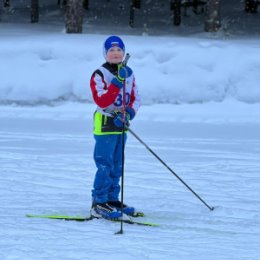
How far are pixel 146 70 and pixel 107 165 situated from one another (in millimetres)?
9057

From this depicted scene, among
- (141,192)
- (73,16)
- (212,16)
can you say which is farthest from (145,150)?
(212,16)

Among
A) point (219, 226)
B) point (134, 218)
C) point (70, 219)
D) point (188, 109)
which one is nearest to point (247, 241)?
point (219, 226)

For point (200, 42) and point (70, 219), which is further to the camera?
point (200, 42)

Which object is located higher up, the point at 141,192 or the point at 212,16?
the point at 212,16

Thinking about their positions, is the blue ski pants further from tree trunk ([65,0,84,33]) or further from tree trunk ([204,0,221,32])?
tree trunk ([204,0,221,32])

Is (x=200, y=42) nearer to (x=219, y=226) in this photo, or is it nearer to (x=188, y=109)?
(x=188, y=109)

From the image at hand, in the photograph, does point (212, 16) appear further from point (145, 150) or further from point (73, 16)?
point (145, 150)

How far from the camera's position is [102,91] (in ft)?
20.7

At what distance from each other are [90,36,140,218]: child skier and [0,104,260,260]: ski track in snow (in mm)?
306

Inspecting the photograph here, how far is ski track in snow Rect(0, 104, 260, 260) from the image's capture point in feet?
18.1

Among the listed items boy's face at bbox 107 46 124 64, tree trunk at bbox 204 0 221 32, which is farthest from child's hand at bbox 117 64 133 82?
tree trunk at bbox 204 0 221 32

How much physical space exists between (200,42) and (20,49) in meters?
4.39

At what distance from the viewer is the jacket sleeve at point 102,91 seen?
246 inches

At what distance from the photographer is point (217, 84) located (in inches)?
589
